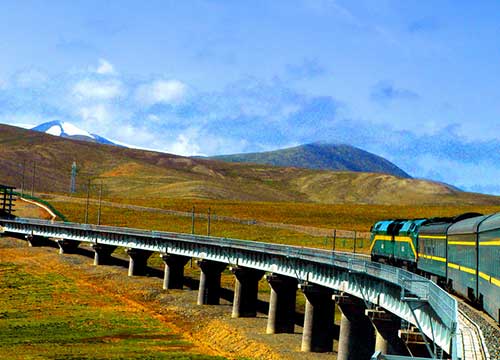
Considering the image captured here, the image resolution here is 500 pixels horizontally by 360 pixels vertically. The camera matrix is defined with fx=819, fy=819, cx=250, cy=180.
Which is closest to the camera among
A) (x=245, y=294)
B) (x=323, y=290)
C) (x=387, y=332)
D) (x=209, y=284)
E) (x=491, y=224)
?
(x=491, y=224)

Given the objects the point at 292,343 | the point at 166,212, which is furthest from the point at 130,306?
the point at 166,212

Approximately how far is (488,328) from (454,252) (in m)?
15.5

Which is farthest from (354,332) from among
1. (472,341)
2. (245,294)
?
(472,341)

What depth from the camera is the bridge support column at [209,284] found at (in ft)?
252

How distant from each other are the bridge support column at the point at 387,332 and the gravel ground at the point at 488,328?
4089mm

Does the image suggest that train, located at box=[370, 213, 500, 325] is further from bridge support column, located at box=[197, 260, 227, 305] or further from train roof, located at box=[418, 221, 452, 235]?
bridge support column, located at box=[197, 260, 227, 305]

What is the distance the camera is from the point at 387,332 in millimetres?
44656

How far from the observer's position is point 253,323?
6712 centimetres

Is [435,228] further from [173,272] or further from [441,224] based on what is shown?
[173,272]

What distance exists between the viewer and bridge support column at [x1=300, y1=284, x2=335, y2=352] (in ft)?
183

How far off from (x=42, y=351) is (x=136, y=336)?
9581 millimetres

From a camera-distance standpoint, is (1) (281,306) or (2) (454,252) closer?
(2) (454,252)

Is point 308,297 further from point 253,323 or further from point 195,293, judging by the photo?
point 195,293

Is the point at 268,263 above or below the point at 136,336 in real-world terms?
above
